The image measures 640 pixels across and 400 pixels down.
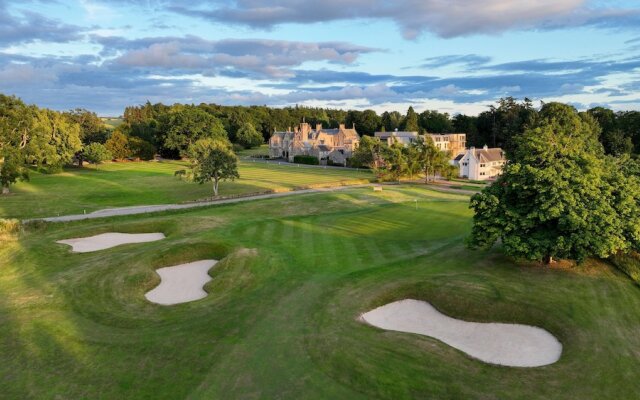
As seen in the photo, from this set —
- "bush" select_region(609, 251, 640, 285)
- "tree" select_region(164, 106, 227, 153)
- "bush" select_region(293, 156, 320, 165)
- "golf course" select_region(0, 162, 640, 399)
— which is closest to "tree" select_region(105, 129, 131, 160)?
"tree" select_region(164, 106, 227, 153)

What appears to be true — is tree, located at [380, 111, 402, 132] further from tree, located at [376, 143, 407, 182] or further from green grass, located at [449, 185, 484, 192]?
green grass, located at [449, 185, 484, 192]

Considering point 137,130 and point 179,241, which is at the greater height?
point 137,130

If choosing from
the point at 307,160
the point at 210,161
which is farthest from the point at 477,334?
the point at 307,160

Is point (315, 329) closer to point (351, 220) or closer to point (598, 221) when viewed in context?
point (598, 221)

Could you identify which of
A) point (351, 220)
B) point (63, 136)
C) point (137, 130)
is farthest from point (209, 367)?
point (137, 130)

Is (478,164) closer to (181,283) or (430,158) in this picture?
(430,158)
